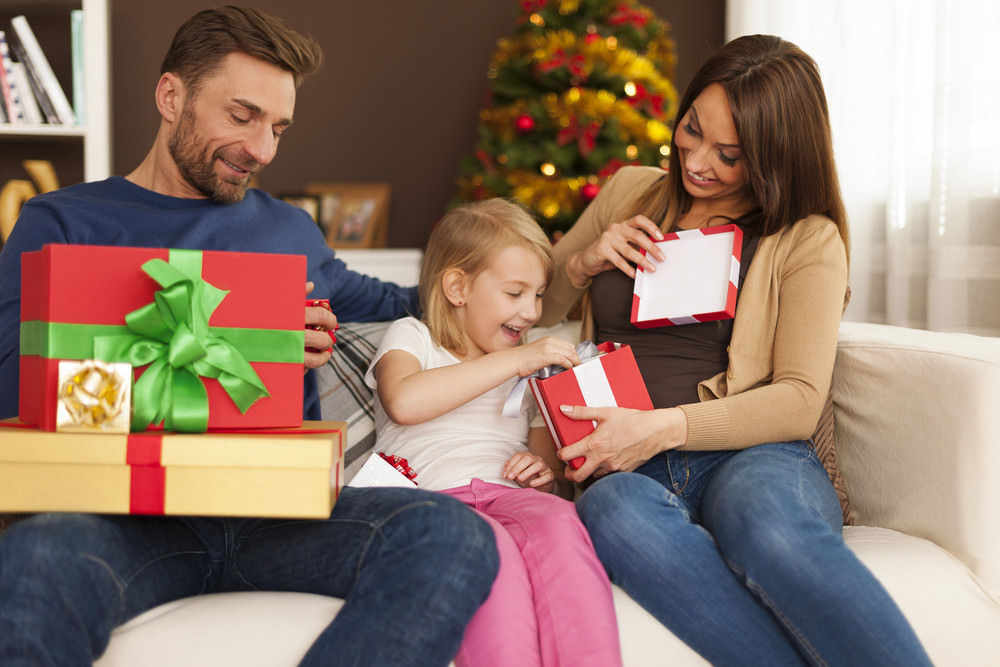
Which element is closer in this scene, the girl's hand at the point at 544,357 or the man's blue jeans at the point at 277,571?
the man's blue jeans at the point at 277,571

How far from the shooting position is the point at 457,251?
1.53 meters

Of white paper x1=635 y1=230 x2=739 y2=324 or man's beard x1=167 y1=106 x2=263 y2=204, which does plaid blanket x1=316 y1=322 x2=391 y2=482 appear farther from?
white paper x1=635 y1=230 x2=739 y2=324

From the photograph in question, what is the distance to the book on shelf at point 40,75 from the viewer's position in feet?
8.79

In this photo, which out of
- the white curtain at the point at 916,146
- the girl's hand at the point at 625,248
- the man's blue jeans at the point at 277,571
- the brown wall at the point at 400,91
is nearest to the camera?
the man's blue jeans at the point at 277,571

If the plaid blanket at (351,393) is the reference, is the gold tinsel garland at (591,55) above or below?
above

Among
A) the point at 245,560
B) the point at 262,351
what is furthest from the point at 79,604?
the point at 262,351

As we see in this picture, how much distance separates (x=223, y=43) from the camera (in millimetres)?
1474

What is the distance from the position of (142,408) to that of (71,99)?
2.72 metres

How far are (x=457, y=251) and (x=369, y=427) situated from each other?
38 centimetres

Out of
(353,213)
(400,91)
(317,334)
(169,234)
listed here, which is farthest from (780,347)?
(400,91)

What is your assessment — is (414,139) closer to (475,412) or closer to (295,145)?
(295,145)

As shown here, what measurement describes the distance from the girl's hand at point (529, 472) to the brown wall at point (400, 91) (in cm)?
228

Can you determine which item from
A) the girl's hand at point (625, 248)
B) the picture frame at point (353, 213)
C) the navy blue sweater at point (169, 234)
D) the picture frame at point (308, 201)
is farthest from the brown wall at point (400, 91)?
the girl's hand at point (625, 248)

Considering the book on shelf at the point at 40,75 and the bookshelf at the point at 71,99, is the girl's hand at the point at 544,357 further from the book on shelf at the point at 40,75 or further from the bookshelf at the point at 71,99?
the book on shelf at the point at 40,75
